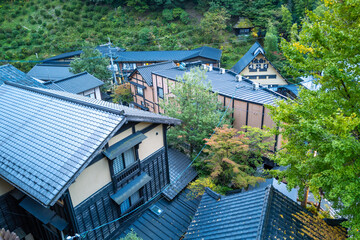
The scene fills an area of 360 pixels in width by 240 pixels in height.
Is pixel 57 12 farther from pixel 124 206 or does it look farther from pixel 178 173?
pixel 124 206

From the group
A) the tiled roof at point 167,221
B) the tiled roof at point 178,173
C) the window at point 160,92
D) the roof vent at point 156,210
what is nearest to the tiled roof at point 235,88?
the window at point 160,92

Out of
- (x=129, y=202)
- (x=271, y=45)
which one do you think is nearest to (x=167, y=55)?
(x=271, y=45)

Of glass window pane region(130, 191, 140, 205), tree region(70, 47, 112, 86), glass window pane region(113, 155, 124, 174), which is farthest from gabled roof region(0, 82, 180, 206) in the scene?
tree region(70, 47, 112, 86)

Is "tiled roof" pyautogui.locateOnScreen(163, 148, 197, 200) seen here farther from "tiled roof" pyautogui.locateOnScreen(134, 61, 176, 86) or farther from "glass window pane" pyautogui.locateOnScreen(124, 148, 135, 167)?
"tiled roof" pyautogui.locateOnScreen(134, 61, 176, 86)

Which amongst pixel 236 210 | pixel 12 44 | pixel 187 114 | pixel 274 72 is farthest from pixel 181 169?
pixel 12 44

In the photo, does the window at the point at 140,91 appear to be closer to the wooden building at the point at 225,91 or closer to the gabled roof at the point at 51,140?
the wooden building at the point at 225,91

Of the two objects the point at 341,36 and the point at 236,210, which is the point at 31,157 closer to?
the point at 236,210
